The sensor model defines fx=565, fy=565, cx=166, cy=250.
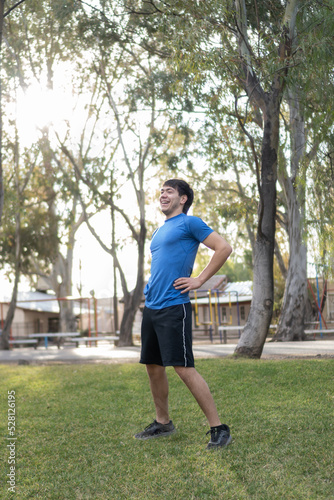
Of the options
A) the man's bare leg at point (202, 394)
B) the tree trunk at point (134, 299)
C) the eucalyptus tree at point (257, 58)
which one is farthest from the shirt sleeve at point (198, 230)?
the tree trunk at point (134, 299)

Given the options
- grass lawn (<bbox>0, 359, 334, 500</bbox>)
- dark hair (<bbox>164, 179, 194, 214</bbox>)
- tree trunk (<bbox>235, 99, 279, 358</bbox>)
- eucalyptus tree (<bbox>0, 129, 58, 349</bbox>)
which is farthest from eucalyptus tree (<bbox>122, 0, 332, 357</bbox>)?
eucalyptus tree (<bbox>0, 129, 58, 349</bbox>)

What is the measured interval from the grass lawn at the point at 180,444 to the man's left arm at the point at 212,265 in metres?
1.16

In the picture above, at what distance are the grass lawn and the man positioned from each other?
28 cm

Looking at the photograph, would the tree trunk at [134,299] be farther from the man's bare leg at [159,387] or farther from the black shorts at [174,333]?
the black shorts at [174,333]

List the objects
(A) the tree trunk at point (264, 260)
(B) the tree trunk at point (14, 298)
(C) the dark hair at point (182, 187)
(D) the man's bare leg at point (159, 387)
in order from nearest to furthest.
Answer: (D) the man's bare leg at point (159, 387)
(C) the dark hair at point (182, 187)
(A) the tree trunk at point (264, 260)
(B) the tree trunk at point (14, 298)

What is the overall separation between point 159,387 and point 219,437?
657 millimetres

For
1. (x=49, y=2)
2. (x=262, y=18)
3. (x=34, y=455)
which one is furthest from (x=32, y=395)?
(x=49, y=2)

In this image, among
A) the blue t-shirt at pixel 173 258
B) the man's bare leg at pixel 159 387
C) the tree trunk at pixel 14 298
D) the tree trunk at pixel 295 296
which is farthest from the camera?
the tree trunk at pixel 14 298

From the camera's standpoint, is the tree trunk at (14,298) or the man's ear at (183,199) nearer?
the man's ear at (183,199)

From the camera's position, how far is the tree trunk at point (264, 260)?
9.89 m

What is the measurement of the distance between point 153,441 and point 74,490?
1.04 metres

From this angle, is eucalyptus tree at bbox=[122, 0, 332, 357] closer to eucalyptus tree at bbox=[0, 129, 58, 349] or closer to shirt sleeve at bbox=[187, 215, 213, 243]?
shirt sleeve at bbox=[187, 215, 213, 243]

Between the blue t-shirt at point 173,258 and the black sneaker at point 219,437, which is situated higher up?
the blue t-shirt at point 173,258

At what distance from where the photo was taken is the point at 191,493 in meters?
3.21
